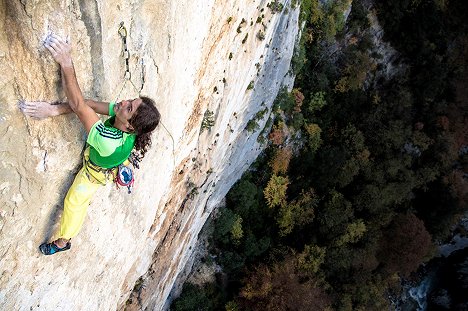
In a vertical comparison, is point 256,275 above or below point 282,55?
below

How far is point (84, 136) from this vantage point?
5254 millimetres

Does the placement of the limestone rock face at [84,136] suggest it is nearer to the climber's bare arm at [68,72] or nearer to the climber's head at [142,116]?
the climber's bare arm at [68,72]

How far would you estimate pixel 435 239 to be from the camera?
20844 mm

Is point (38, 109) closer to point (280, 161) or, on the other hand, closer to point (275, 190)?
point (280, 161)

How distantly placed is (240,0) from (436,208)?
613 inches

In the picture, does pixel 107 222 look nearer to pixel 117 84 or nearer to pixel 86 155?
pixel 86 155

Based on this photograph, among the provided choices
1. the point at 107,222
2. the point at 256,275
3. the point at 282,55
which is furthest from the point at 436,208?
the point at 107,222

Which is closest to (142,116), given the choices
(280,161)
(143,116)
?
(143,116)

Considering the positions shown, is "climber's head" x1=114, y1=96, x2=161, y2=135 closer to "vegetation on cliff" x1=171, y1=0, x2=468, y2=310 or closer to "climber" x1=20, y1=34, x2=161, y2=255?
"climber" x1=20, y1=34, x2=161, y2=255

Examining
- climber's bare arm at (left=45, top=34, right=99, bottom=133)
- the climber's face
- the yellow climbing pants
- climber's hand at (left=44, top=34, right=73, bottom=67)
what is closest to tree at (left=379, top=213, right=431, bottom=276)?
the yellow climbing pants

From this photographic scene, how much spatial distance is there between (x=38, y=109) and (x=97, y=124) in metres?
0.69

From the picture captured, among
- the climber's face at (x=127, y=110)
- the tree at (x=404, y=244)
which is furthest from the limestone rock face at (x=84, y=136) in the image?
the tree at (x=404, y=244)

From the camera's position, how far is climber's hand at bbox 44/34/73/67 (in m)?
4.45

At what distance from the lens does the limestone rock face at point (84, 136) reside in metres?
4.54
